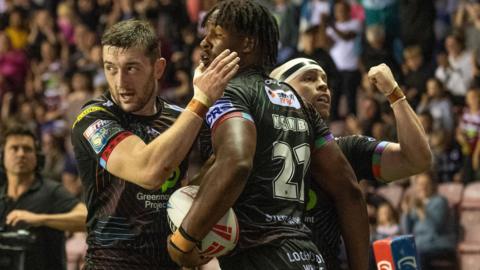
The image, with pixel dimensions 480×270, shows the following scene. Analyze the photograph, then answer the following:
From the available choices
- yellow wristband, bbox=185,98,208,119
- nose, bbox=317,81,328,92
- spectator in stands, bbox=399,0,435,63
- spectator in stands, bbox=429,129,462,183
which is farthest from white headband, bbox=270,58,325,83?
spectator in stands, bbox=399,0,435,63

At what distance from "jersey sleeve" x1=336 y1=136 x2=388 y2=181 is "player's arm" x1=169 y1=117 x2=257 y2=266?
1390mm

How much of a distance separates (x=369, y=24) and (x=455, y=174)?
9.38ft

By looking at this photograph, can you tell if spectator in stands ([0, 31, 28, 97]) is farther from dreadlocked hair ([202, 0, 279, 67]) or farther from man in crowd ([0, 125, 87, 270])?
dreadlocked hair ([202, 0, 279, 67])

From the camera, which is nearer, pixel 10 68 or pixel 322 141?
pixel 322 141

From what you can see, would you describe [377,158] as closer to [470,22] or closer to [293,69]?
[293,69]

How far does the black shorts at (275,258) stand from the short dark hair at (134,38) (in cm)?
118

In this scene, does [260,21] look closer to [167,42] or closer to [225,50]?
[225,50]

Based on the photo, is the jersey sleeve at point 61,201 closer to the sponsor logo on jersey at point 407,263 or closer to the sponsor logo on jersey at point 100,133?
the sponsor logo on jersey at point 100,133

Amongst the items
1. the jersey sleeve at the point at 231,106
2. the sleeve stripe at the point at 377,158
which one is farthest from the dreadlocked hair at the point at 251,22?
the sleeve stripe at the point at 377,158

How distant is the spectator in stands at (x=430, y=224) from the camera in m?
12.0

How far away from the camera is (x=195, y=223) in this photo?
14.6ft

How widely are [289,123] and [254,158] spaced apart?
0.25 metres

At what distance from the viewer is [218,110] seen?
4633 mm

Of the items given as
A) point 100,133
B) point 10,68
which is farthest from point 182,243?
point 10,68
